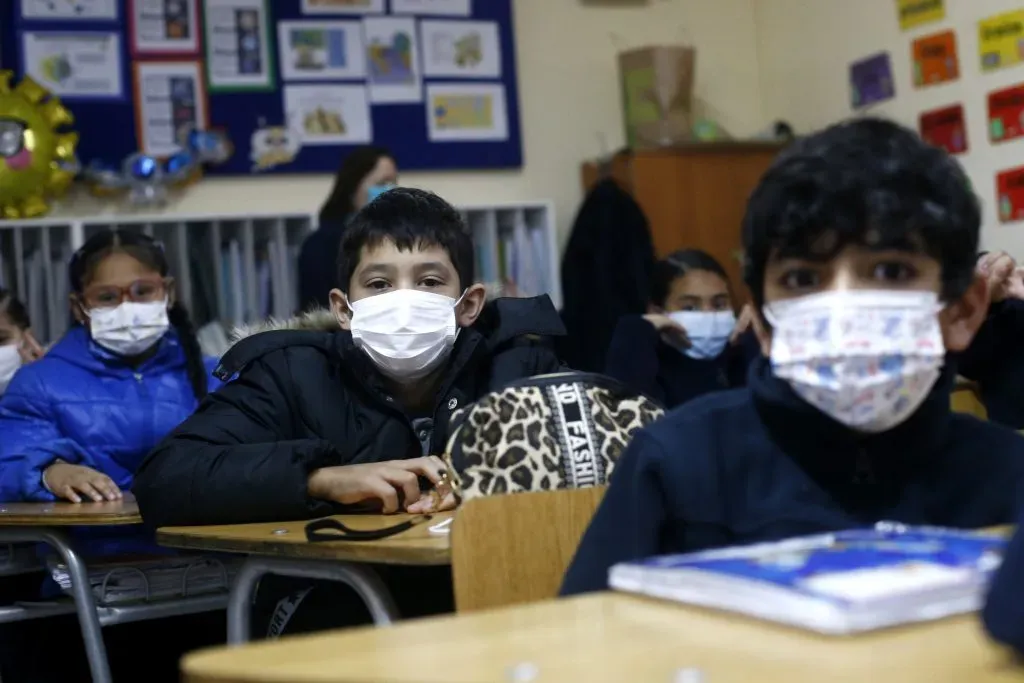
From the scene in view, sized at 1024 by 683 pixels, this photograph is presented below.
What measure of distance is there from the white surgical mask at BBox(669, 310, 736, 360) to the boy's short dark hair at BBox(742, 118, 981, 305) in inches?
104

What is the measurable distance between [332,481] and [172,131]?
3210 mm

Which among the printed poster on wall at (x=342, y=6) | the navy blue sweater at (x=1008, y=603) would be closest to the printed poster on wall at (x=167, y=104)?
the printed poster on wall at (x=342, y=6)

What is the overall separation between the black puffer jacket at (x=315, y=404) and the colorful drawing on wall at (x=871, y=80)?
3.24 metres

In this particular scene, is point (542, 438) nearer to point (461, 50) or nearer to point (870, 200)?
point (870, 200)

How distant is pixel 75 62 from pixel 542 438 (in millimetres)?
3625

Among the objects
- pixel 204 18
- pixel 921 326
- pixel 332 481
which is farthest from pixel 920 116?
pixel 921 326

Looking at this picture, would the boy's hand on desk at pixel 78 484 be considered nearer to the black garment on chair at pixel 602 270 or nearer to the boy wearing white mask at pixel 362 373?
the boy wearing white mask at pixel 362 373

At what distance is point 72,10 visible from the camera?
15.7 ft

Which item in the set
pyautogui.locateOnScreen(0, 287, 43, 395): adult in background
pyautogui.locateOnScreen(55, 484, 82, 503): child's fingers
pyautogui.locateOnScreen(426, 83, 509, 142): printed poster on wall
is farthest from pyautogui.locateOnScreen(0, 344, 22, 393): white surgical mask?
pyautogui.locateOnScreen(426, 83, 509, 142): printed poster on wall

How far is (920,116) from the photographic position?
4984mm

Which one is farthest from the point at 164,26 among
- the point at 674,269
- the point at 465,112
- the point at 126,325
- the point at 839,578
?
the point at 839,578

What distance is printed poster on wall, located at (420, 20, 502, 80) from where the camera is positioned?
5312 mm

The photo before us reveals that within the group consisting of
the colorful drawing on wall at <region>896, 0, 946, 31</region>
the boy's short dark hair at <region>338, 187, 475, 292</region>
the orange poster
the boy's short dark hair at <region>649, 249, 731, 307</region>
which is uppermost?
the colorful drawing on wall at <region>896, 0, 946, 31</region>

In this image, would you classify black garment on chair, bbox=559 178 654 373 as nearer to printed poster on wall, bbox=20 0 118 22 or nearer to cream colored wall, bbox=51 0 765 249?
cream colored wall, bbox=51 0 765 249
